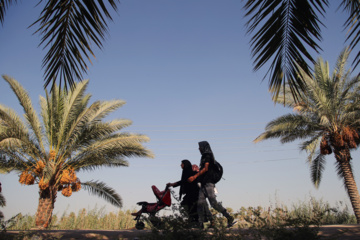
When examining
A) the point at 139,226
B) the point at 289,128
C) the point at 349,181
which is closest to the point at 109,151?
the point at 139,226

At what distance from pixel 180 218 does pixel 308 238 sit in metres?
1.45

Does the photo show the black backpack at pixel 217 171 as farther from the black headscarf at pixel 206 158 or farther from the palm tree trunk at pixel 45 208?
the palm tree trunk at pixel 45 208

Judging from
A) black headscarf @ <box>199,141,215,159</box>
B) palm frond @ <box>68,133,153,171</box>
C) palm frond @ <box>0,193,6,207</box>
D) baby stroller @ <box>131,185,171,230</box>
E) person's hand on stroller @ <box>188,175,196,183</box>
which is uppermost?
palm frond @ <box>68,133,153,171</box>

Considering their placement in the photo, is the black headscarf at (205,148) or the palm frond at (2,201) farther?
the palm frond at (2,201)

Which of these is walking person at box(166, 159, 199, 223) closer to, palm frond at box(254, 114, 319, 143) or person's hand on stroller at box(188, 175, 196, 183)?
person's hand on stroller at box(188, 175, 196, 183)

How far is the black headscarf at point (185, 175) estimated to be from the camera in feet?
17.8

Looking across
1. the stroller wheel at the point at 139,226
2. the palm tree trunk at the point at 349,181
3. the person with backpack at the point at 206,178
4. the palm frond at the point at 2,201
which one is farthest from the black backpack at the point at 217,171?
the palm frond at the point at 2,201

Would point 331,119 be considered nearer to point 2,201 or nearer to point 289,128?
point 289,128

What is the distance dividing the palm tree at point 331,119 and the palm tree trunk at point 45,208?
9.65 m

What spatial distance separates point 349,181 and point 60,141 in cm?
1205

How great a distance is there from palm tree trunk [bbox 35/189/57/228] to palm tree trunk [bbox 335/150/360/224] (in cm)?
1190

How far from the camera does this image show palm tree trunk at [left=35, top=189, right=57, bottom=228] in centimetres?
986

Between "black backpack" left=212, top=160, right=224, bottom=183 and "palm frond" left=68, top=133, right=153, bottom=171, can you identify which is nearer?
"black backpack" left=212, top=160, right=224, bottom=183

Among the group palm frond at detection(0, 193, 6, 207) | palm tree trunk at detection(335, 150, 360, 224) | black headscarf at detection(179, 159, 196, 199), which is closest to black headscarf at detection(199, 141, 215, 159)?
black headscarf at detection(179, 159, 196, 199)
